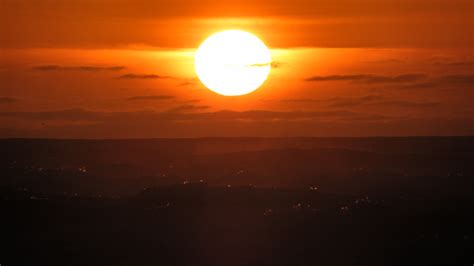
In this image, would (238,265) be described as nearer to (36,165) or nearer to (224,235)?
(224,235)

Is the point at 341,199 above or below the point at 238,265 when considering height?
above

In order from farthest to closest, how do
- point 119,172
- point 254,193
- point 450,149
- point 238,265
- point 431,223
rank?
point 450,149 → point 119,172 → point 254,193 → point 431,223 → point 238,265

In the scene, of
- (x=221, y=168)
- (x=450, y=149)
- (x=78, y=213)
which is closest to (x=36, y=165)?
(x=221, y=168)

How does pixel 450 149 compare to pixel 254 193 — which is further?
pixel 450 149

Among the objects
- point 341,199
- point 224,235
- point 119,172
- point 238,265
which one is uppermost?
point 119,172

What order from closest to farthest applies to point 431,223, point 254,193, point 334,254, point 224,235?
point 334,254 < point 224,235 < point 431,223 < point 254,193

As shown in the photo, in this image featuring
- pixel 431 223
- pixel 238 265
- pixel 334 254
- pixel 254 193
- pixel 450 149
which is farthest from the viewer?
pixel 450 149

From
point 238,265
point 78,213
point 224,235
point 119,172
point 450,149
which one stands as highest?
point 450,149

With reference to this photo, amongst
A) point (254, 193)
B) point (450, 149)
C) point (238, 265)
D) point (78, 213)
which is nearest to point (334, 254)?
point (238, 265)

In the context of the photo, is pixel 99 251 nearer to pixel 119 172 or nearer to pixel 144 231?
pixel 144 231
